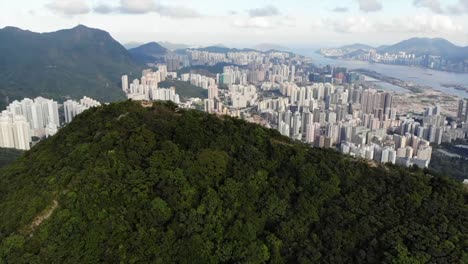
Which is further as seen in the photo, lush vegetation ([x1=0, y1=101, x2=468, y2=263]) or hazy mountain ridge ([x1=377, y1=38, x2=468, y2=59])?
hazy mountain ridge ([x1=377, y1=38, x2=468, y2=59])

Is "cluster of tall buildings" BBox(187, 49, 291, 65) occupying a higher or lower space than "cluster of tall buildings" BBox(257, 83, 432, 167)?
higher

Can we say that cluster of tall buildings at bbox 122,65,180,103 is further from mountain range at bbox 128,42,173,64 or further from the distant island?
the distant island

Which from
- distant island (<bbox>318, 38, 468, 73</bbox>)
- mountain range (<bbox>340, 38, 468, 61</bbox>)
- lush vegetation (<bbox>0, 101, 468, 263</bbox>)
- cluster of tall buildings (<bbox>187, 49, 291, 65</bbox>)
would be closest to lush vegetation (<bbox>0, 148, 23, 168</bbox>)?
lush vegetation (<bbox>0, 101, 468, 263</bbox>)

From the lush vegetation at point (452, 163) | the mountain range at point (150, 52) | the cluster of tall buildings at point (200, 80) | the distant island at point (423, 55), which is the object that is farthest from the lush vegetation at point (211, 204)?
the mountain range at point (150, 52)

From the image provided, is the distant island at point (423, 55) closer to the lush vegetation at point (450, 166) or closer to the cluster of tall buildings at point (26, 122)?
the lush vegetation at point (450, 166)

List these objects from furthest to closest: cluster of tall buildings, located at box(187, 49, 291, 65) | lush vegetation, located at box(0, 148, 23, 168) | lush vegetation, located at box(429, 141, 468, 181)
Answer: cluster of tall buildings, located at box(187, 49, 291, 65) → lush vegetation, located at box(429, 141, 468, 181) → lush vegetation, located at box(0, 148, 23, 168)

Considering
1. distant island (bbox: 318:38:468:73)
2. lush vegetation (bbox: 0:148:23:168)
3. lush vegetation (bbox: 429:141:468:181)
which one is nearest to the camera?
lush vegetation (bbox: 0:148:23:168)

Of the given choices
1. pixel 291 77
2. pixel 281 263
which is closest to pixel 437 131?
pixel 281 263
